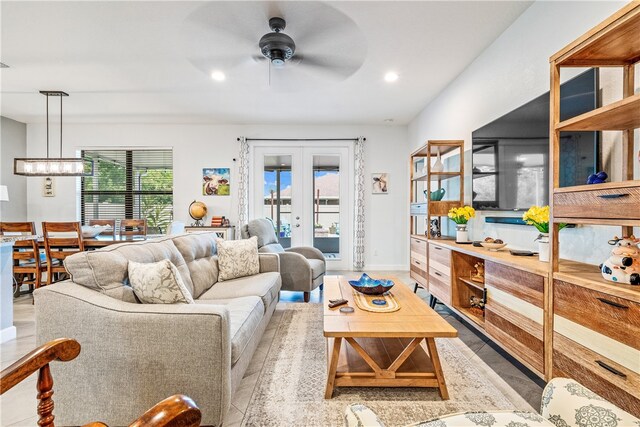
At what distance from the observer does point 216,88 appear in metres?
3.95

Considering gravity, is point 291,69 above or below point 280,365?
above

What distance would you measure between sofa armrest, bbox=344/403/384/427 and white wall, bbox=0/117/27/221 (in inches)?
277

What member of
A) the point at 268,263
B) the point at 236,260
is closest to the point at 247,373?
the point at 236,260

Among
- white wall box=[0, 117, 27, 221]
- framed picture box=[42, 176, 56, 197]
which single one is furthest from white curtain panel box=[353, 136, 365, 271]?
white wall box=[0, 117, 27, 221]

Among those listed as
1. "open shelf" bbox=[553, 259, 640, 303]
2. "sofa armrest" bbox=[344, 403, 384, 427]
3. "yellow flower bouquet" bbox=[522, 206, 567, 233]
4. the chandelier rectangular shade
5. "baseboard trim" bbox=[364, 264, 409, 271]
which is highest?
the chandelier rectangular shade

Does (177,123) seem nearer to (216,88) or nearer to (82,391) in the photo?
(216,88)

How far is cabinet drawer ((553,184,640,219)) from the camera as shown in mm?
1183

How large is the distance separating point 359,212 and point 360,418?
4.89 metres

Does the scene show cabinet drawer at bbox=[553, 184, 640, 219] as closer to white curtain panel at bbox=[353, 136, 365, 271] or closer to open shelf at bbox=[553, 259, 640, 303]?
open shelf at bbox=[553, 259, 640, 303]

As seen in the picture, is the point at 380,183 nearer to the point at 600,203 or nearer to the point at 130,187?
the point at 600,203

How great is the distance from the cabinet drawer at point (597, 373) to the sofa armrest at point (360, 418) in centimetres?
116

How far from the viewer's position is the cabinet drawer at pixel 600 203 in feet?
3.88

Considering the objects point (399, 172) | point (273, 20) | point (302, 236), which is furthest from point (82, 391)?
point (399, 172)

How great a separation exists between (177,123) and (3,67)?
2431 mm
